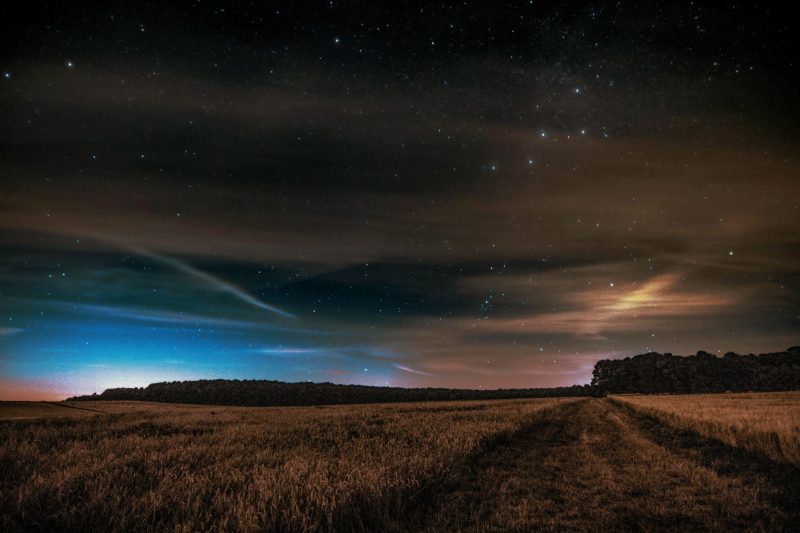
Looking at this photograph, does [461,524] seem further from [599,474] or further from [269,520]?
[599,474]

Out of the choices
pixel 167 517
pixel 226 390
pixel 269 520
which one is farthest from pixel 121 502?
pixel 226 390

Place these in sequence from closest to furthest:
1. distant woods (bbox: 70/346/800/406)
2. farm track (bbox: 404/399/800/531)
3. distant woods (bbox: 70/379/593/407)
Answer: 1. farm track (bbox: 404/399/800/531)
2. distant woods (bbox: 70/379/593/407)
3. distant woods (bbox: 70/346/800/406)

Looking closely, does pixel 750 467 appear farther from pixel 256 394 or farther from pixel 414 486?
pixel 256 394

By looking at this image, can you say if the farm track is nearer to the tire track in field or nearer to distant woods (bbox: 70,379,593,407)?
the tire track in field

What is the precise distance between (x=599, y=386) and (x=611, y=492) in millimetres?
191646

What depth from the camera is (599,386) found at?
179375 millimetres

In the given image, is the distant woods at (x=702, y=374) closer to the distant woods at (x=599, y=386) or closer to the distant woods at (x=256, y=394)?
the distant woods at (x=599, y=386)

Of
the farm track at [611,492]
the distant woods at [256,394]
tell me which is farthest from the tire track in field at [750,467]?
the distant woods at [256,394]

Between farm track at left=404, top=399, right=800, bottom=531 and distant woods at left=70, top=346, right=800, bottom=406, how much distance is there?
322 ft

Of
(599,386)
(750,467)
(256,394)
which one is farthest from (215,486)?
(599,386)

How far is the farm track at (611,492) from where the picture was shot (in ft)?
24.1

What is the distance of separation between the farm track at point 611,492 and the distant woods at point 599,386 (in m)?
98.1

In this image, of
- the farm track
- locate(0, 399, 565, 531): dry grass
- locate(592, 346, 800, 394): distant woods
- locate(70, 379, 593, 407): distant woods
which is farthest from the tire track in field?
locate(592, 346, 800, 394): distant woods

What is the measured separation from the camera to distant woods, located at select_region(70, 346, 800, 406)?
399ft
